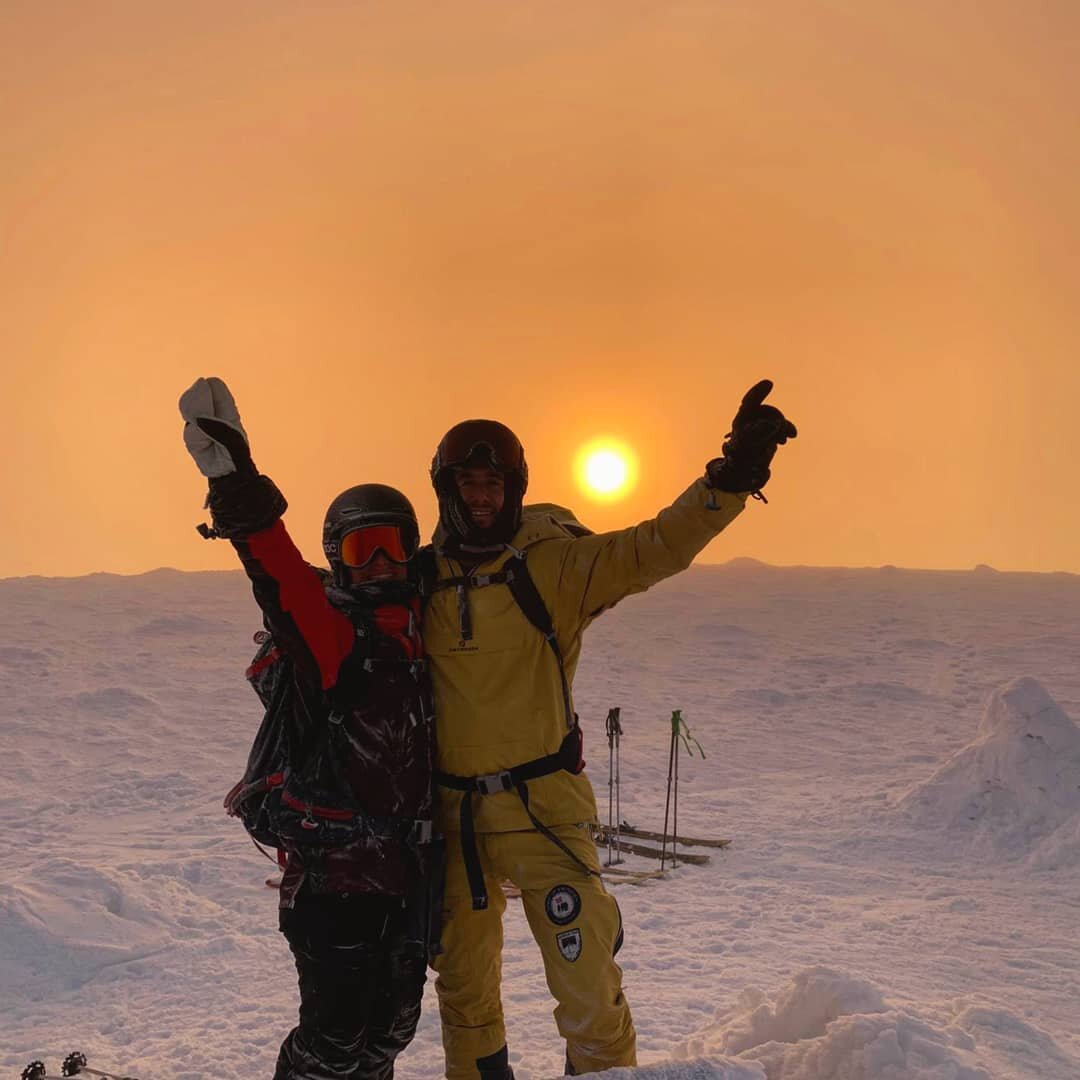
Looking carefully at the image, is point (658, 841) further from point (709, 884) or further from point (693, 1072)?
point (693, 1072)

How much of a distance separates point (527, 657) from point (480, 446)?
0.75 meters

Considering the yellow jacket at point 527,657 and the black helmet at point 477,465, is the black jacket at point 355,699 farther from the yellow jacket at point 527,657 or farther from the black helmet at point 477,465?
the black helmet at point 477,465

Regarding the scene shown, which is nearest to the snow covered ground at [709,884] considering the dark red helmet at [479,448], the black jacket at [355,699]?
the black jacket at [355,699]

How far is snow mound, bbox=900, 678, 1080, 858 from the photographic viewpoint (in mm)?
10375

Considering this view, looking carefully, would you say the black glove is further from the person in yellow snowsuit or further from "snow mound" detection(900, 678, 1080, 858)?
"snow mound" detection(900, 678, 1080, 858)

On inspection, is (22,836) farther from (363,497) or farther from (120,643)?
(120,643)

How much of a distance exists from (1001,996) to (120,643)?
23.3 m

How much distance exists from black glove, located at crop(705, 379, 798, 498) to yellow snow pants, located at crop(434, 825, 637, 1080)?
126 cm

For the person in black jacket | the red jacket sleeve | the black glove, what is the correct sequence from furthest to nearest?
the black glove < the person in black jacket < the red jacket sleeve

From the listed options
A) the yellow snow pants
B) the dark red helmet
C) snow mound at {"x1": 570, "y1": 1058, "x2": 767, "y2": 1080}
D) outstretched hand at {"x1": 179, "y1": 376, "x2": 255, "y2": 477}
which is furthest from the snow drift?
outstretched hand at {"x1": 179, "y1": 376, "x2": 255, "y2": 477}

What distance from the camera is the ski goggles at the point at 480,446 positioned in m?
3.66

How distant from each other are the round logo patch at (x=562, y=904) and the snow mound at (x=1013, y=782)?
8.13m

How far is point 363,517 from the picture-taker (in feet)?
11.5

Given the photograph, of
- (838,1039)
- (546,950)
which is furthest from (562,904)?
(838,1039)
